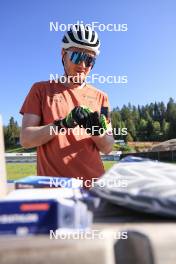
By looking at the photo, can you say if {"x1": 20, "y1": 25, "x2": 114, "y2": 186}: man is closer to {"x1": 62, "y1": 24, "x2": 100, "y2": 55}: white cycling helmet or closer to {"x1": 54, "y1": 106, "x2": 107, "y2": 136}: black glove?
{"x1": 62, "y1": 24, "x2": 100, "y2": 55}: white cycling helmet

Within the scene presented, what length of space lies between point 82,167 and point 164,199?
3.65ft

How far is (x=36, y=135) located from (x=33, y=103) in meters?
0.20

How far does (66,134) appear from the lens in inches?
75.7

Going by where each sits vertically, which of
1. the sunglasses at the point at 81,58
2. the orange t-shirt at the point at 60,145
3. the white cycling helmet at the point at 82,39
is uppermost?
the white cycling helmet at the point at 82,39

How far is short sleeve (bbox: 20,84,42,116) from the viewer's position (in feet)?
6.44

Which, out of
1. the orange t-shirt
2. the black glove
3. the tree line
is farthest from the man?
the tree line

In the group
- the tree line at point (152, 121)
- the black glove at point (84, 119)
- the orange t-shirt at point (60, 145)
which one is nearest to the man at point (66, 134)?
the orange t-shirt at point (60, 145)

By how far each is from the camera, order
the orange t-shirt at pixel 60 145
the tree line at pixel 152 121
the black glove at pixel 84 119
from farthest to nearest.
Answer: the tree line at pixel 152 121
the orange t-shirt at pixel 60 145
the black glove at pixel 84 119

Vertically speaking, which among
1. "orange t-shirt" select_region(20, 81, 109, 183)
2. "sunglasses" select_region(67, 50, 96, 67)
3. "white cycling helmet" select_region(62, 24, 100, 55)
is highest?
"white cycling helmet" select_region(62, 24, 100, 55)

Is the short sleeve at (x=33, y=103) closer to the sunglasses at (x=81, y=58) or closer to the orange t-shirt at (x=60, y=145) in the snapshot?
the orange t-shirt at (x=60, y=145)

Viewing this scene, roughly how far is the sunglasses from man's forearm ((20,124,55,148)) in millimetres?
395

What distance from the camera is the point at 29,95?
203 centimetres

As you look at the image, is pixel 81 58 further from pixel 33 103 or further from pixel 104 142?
pixel 104 142

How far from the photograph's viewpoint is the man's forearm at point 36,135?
5.96 ft
